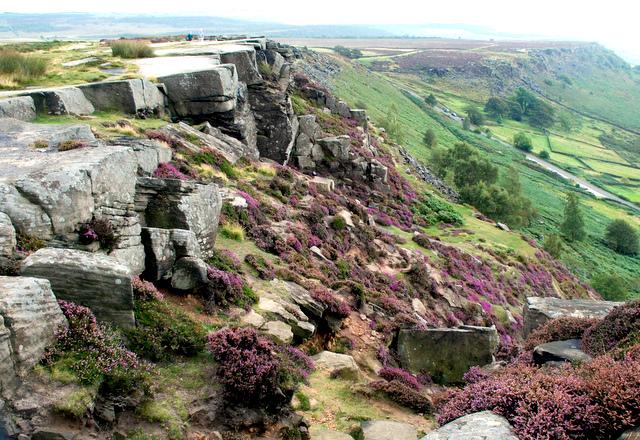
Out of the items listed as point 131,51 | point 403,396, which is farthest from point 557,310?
point 131,51

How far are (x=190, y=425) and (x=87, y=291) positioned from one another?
390 cm

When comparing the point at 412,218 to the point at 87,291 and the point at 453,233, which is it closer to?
the point at 453,233

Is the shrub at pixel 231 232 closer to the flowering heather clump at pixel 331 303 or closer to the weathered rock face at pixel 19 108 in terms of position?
the flowering heather clump at pixel 331 303

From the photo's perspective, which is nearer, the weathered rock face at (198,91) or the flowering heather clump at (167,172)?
the flowering heather clump at (167,172)

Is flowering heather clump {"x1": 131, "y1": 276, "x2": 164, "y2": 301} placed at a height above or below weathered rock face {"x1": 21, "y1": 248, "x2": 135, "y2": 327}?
below

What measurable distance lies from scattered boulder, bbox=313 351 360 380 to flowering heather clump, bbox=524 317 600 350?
241 inches

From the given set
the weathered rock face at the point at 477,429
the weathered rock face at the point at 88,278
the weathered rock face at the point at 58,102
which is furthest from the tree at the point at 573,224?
the weathered rock face at the point at 88,278

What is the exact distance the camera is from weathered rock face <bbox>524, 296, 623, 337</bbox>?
71.6ft

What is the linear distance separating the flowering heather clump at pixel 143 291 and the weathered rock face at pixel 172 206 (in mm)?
3829

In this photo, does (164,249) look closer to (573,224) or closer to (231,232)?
(231,232)

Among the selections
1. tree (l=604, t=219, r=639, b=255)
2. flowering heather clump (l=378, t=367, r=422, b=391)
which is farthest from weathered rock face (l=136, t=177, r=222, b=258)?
tree (l=604, t=219, r=639, b=255)

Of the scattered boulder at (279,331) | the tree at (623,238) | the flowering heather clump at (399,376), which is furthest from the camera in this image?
the tree at (623,238)

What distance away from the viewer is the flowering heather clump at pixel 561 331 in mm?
16203

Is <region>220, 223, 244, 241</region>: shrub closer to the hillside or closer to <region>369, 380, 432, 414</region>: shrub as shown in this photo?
the hillside
